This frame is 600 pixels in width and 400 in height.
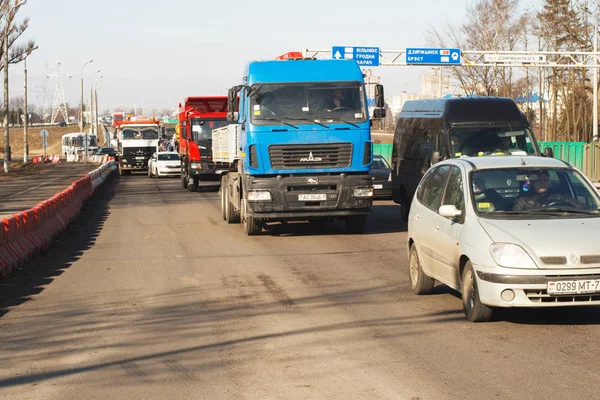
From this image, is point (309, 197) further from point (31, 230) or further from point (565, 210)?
point (565, 210)

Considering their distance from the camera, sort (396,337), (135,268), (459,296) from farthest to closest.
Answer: (135,268) → (459,296) → (396,337)

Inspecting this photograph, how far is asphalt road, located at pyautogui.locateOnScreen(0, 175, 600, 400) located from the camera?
6.70 metres

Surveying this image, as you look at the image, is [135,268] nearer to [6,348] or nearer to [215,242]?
[215,242]

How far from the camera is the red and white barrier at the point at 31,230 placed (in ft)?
44.4

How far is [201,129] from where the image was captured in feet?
113

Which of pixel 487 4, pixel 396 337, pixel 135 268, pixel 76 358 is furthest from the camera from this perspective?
pixel 487 4

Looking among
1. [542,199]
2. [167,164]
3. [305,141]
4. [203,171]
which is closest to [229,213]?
[305,141]

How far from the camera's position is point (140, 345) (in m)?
8.26

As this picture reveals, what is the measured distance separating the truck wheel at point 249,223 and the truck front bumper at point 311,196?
35 cm

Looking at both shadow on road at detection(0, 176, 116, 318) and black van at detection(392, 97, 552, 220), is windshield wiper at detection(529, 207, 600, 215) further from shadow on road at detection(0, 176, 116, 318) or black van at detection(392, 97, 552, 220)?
black van at detection(392, 97, 552, 220)

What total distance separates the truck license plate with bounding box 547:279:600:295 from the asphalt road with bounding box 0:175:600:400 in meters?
0.40

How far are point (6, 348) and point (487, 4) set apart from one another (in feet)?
165

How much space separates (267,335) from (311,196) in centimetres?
948

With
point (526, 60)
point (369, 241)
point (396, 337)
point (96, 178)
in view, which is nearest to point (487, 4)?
point (526, 60)
